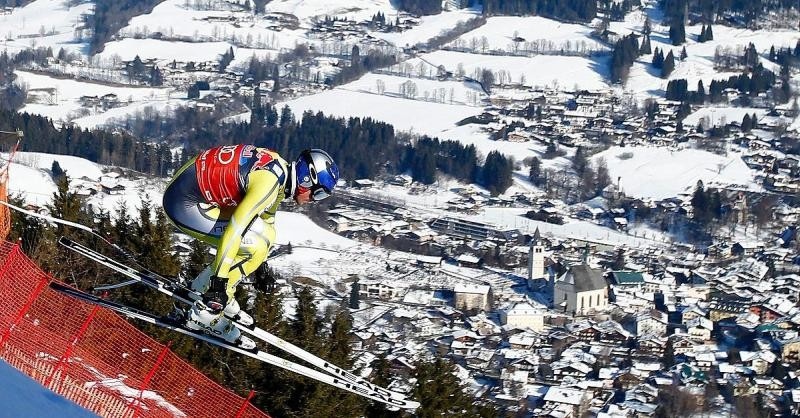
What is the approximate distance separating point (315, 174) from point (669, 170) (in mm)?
39096

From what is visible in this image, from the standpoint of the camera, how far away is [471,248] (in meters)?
33.2

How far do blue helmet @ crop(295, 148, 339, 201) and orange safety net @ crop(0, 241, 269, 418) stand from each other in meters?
1.07

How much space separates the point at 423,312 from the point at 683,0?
42.9 m

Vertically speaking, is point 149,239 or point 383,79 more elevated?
point 149,239

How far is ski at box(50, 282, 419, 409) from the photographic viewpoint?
466cm

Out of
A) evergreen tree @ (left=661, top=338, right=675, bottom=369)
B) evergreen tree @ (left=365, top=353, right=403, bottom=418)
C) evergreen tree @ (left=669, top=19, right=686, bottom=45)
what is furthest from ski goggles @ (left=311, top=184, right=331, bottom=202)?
evergreen tree @ (left=669, top=19, right=686, bottom=45)

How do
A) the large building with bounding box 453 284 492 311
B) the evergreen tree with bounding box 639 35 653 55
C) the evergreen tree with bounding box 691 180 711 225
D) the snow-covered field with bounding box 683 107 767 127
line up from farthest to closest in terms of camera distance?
the evergreen tree with bounding box 639 35 653 55 → the snow-covered field with bounding box 683 107 767 127 → the evergreen tree with bounding box 691 180 711 225 → the large building with bounding box 453 284 492 311

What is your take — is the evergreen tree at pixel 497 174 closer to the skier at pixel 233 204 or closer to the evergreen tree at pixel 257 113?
the evergreen tree at pixel 257 113

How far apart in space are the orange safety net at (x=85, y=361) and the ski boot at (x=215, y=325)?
482mm

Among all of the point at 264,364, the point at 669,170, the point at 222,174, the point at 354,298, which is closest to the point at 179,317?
the point at 222,174

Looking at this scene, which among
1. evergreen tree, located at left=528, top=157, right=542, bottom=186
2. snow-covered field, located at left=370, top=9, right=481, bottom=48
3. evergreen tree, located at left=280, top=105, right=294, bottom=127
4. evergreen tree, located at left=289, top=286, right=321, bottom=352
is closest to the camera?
evergreen tree, located at left=289, top=286, right=321, bottom=352

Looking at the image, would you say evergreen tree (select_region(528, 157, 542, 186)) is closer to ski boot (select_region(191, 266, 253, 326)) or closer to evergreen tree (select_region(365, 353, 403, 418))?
evergreen tree (select_region(365, 353, 403, 418))

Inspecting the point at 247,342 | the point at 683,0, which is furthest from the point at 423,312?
the point at 683,0

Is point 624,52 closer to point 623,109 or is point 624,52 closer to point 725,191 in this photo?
point 623,109
